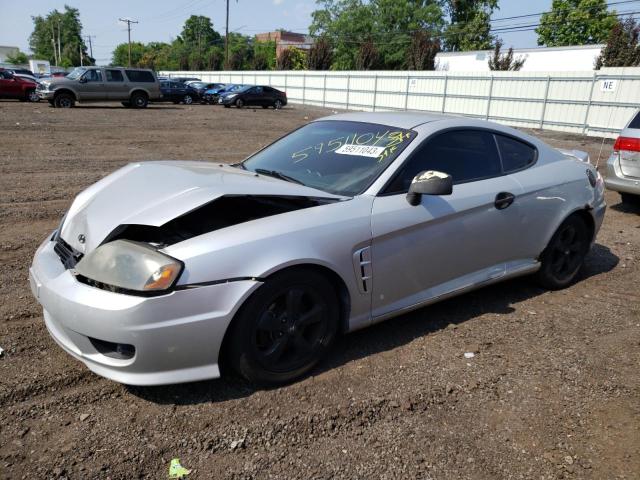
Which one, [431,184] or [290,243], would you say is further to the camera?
[431,184]

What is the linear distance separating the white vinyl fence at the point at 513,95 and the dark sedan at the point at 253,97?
14.6 feet

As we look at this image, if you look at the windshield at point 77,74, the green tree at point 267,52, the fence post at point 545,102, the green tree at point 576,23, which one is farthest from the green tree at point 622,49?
the green tree at point 267,52

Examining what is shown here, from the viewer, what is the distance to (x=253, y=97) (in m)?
31.5

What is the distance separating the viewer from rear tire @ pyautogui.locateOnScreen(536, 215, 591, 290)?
14.9ft

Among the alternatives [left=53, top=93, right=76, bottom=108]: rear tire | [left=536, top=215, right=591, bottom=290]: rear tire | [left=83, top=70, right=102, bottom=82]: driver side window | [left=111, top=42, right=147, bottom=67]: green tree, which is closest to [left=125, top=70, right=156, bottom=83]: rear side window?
[left=83, top=70, right=102, bottom=82]: driver side window

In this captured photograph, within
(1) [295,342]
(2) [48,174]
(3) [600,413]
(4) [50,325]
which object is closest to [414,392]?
(1) [295,342]

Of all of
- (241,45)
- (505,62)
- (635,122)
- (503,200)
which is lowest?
(503,200)

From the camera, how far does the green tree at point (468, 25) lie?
5909cm

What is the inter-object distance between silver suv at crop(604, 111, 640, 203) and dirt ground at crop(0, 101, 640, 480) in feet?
11.1

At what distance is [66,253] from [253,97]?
97.6 feet

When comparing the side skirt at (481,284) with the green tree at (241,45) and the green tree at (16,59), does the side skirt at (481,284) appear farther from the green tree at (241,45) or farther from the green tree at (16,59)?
the green tree at (16,59)

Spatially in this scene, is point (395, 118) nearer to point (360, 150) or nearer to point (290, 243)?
point (360, 150)

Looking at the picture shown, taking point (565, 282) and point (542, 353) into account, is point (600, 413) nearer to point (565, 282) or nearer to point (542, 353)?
point (542, 353)

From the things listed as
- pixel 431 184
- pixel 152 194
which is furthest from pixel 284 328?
pixel 431 184
